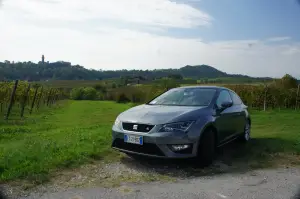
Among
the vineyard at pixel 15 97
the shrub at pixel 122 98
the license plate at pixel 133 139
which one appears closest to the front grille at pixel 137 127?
the license plate at pixel 133 139

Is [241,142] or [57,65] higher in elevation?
[57,65]

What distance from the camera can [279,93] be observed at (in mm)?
25766

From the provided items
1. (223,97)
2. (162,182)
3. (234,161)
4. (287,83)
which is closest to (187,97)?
(223,97)

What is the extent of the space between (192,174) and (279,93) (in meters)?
23.4

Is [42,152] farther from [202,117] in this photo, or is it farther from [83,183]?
[202,117]

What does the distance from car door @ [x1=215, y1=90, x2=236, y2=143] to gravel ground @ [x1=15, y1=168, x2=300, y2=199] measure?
128 cm

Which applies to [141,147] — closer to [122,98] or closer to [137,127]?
[137,127]

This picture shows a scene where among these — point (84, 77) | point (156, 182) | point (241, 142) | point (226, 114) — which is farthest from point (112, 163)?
point (84, 77)

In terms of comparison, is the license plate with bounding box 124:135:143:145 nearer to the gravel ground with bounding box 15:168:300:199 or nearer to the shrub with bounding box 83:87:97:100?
the gravel ground with bounding box 15:168:300:199

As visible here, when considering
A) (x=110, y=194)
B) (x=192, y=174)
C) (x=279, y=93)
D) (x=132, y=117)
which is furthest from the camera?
(x=279, y=93)

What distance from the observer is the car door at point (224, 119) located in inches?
238

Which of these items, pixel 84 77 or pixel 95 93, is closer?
pixel 95 93

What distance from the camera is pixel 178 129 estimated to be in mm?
5109

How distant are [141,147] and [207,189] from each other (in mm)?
1444
